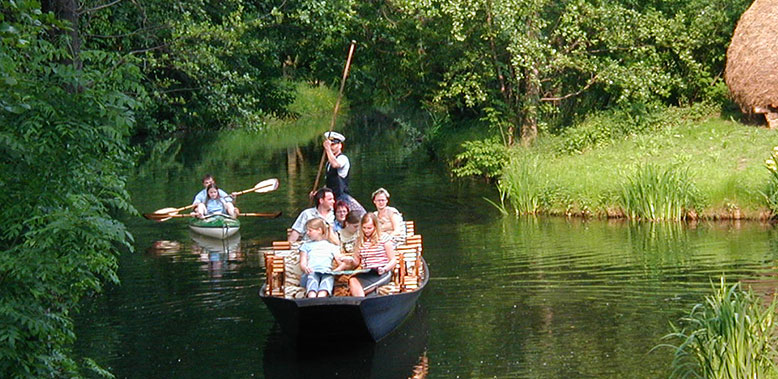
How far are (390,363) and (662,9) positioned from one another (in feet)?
49.5

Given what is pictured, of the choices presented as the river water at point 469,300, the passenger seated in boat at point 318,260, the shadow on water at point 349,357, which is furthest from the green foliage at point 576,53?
the shadow on water at point 349,357

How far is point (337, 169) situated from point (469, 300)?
2179mm

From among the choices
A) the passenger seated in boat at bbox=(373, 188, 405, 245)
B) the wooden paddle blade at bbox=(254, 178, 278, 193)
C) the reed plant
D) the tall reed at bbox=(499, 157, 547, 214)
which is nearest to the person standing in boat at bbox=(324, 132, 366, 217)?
the passenger seated in boat at bbox=(373, 188, 405, 245)

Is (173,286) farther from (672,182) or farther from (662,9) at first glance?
(662,9)

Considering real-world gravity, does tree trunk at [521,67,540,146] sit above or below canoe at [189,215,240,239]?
above

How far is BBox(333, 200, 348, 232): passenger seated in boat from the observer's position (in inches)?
486

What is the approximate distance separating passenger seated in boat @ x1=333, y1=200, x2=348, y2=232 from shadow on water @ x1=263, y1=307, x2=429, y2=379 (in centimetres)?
150

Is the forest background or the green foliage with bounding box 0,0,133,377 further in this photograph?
the forest background

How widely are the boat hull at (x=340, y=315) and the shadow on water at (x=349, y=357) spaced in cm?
11

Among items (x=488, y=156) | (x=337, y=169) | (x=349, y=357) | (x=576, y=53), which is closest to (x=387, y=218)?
(x=337, y=169)

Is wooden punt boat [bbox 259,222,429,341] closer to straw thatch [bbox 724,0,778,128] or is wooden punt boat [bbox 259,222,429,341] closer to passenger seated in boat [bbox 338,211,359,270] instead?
passenger seated in boat [bbox 338,211,359,270]

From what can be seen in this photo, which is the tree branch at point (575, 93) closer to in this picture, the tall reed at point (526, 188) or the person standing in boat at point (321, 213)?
the tall reed at point (526, 188)

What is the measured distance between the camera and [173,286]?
563 inches

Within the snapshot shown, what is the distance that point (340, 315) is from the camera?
10211mm
